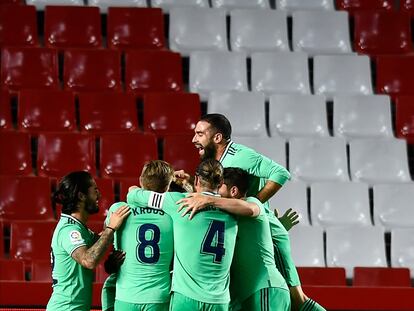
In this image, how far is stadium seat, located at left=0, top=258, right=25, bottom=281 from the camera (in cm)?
643

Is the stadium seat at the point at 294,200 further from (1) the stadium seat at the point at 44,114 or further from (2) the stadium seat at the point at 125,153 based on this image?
(1) the stadium seat at the point at 44,114

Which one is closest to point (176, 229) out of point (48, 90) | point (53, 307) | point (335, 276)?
point (53, 307)

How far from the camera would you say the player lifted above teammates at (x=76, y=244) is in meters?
4.34

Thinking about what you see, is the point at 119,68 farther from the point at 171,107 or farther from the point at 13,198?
the point at 13,198

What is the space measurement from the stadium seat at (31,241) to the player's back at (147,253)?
2571 mm

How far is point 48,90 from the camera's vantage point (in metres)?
7.88

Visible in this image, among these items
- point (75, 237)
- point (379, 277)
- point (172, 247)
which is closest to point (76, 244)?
point (75, 237)

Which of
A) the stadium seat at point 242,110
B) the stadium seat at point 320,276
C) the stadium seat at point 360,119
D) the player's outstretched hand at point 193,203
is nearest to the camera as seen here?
the player's outstretched hand at point 193,203

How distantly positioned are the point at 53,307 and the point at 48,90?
3.70 metres

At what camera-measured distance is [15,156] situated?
7.48m

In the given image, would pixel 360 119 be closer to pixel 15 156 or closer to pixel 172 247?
pixel 15 156

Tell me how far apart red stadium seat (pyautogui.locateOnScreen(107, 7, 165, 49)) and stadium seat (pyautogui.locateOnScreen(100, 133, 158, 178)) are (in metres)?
1.17

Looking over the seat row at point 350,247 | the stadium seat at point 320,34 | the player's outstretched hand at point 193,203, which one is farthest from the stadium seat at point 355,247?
the player's outstretched hand at point 193,203

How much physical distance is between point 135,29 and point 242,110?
1248 mm
